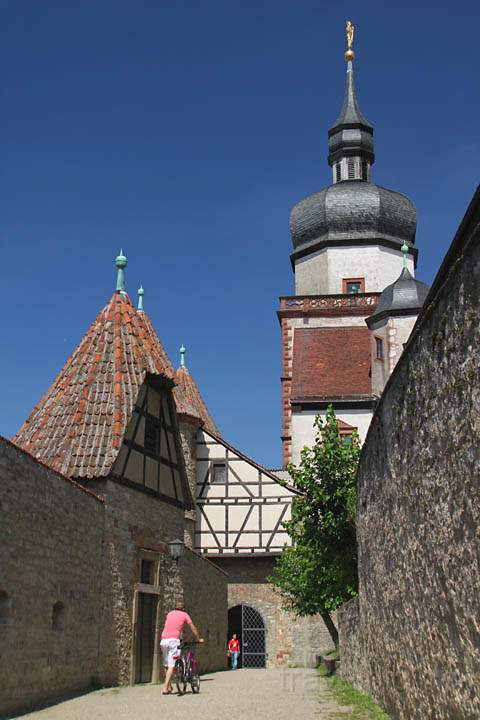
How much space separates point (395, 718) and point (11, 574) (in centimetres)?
436

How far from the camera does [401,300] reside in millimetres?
31234

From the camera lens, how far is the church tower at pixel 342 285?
3170 cm

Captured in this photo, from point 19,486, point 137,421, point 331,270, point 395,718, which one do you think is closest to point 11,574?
point 19,486

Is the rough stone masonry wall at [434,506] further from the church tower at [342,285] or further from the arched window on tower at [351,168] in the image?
the arched window on tower at [351,168]

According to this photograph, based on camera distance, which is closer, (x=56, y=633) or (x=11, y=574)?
(x=11, y=574)

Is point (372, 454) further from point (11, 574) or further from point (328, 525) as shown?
point (328, 525)

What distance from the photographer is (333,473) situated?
1658 centimetres

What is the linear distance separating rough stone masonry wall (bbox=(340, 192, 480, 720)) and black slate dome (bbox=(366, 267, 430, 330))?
22.1 metres

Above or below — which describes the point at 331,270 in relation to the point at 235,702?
above

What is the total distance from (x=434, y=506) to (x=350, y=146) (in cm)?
4098

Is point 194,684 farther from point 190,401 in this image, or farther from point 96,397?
point 190,401

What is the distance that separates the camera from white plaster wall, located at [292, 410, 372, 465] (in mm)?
31188

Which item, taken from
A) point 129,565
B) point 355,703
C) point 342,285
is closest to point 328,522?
point 129,565

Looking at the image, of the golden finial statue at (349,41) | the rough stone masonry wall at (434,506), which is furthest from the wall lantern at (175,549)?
the golden finial statue at (349,41)
